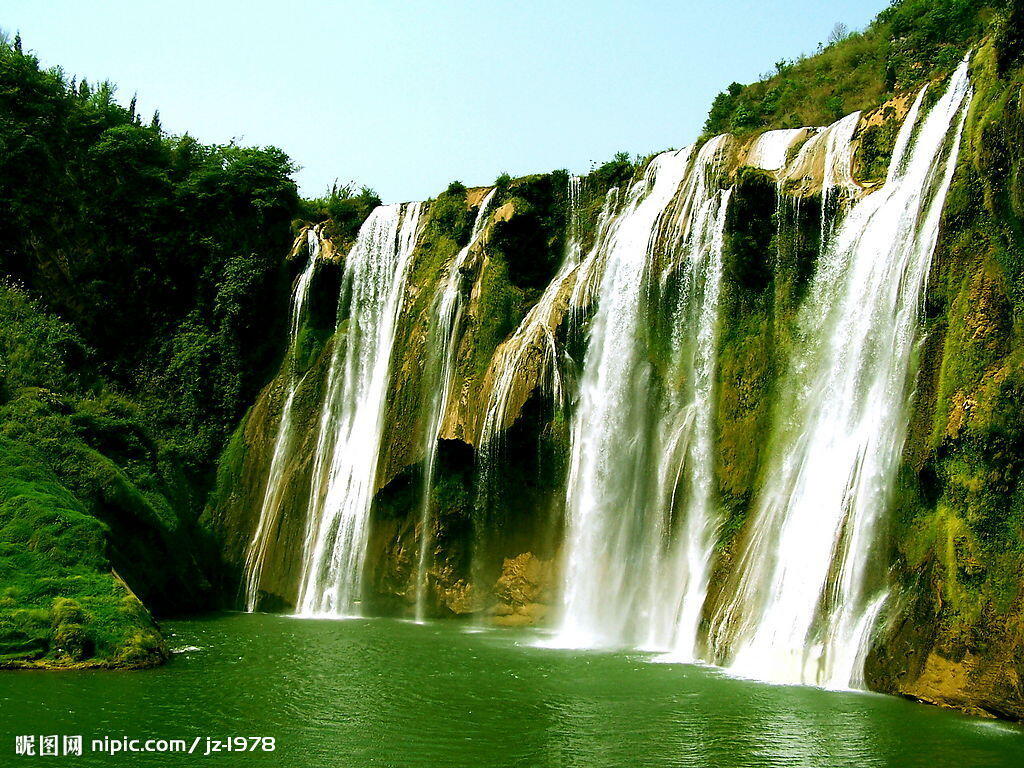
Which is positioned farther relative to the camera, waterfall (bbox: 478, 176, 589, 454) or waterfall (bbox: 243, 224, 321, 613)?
waterfall (bbox: 243, 224, 321, 613)

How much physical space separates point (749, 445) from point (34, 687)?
505 inches

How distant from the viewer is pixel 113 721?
35.9 feet

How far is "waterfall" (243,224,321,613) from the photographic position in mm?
26219

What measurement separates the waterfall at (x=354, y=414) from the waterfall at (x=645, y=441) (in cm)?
640

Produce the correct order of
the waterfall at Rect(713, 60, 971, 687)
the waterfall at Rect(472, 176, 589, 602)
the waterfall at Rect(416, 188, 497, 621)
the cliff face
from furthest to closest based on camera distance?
1. the waterfall at Rect(416, 188, 497, 621)
2. the waterfall at Rect(472, 176, 589, 602)
3. the waterfall at Rect(713, 60, 971, 687)
4. the cliff face

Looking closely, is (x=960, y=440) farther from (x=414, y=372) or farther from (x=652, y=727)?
(x=414, y=372)

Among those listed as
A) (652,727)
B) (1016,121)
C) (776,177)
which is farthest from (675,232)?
→ (652,727)

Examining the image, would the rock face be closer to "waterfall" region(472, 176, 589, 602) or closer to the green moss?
"waterfall" region(472, 176, 589, 602)

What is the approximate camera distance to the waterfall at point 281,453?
26219 millimetres

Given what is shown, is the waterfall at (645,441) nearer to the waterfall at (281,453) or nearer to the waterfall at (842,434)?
the waterfall at (842,434)

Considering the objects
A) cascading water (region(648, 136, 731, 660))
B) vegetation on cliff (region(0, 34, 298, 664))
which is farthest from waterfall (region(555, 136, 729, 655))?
vegetation on cliff (region(0, 34, 298, 664))

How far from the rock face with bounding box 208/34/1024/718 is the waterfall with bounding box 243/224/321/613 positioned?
33 cm

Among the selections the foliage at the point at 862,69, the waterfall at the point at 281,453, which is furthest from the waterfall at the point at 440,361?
the foliage at the point at 862,69

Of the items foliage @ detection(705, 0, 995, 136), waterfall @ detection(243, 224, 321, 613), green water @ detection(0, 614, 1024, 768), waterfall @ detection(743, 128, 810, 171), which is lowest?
green water @ detection(0, 614, 1024, 768)
